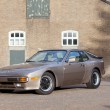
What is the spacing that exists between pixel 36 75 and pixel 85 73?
2.67 metres

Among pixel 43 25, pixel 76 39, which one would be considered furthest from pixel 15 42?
pixel 76 39

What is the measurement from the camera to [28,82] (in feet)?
45.6

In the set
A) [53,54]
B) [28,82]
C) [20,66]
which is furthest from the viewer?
[53,54]

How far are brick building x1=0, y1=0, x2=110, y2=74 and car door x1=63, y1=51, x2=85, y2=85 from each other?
14811 millimetres

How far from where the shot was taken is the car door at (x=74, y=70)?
15258 mm

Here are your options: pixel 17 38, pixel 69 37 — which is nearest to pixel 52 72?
pixel 69 37

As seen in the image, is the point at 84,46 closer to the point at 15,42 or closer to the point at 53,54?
the point at 15,42

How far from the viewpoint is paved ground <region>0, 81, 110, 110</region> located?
11328mm

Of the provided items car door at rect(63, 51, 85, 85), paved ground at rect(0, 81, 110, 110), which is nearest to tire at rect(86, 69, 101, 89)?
car door at rect(63, 51, 85, 85)

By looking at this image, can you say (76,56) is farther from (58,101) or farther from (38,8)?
(38,8)

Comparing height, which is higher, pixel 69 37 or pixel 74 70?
pixel 69 37

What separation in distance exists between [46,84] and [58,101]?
1939 mm

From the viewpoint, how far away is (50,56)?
15.7 meters

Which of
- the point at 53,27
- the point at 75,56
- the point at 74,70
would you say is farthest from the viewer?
the point at 53,27
